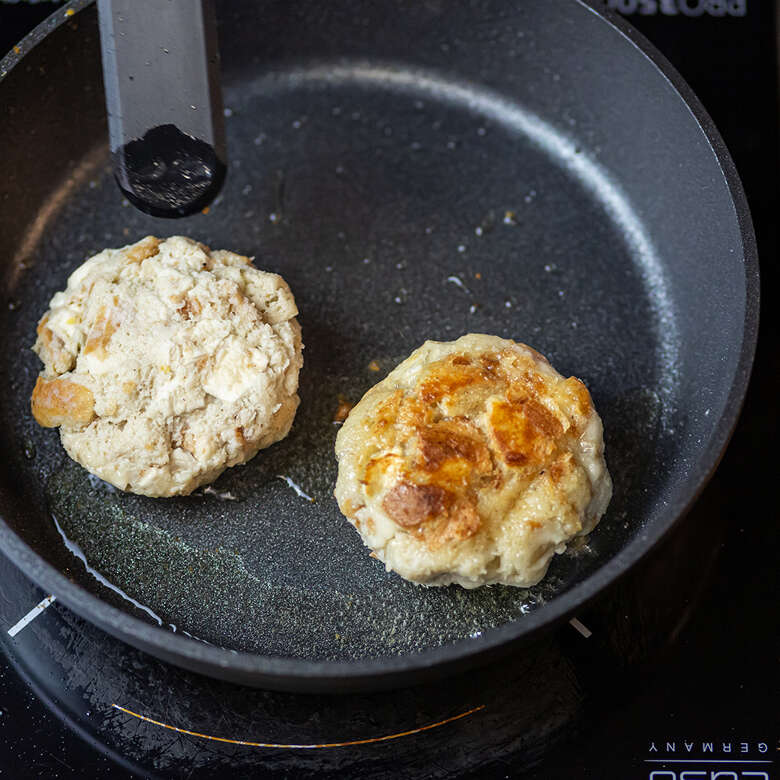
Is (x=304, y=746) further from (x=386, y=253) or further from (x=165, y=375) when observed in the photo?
(x=386, y=253)

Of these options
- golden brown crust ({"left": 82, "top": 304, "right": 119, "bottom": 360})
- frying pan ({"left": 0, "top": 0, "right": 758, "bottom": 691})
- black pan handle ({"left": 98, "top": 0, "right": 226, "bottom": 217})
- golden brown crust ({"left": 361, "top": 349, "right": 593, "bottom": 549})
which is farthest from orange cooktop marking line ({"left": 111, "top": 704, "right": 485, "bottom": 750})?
black pan handle ({"left": 98, "top": 0, "right": 226, "bottom": 217})

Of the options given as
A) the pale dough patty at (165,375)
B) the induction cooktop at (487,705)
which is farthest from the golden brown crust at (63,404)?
the induction cooktop at (487,705)

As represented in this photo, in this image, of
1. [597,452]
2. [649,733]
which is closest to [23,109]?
[597,452]

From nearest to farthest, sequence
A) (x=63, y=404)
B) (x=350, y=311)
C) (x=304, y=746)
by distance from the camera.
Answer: (x=304, y=746), (x=63, y=404), (x=350, y=311)

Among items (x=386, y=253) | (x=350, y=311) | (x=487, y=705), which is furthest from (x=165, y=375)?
(x=487, y=705)

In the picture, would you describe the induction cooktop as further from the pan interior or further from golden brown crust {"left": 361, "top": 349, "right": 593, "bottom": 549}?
golden brown crust {"left": 361, "top": 349, "right": 593, "bottom": 549}
